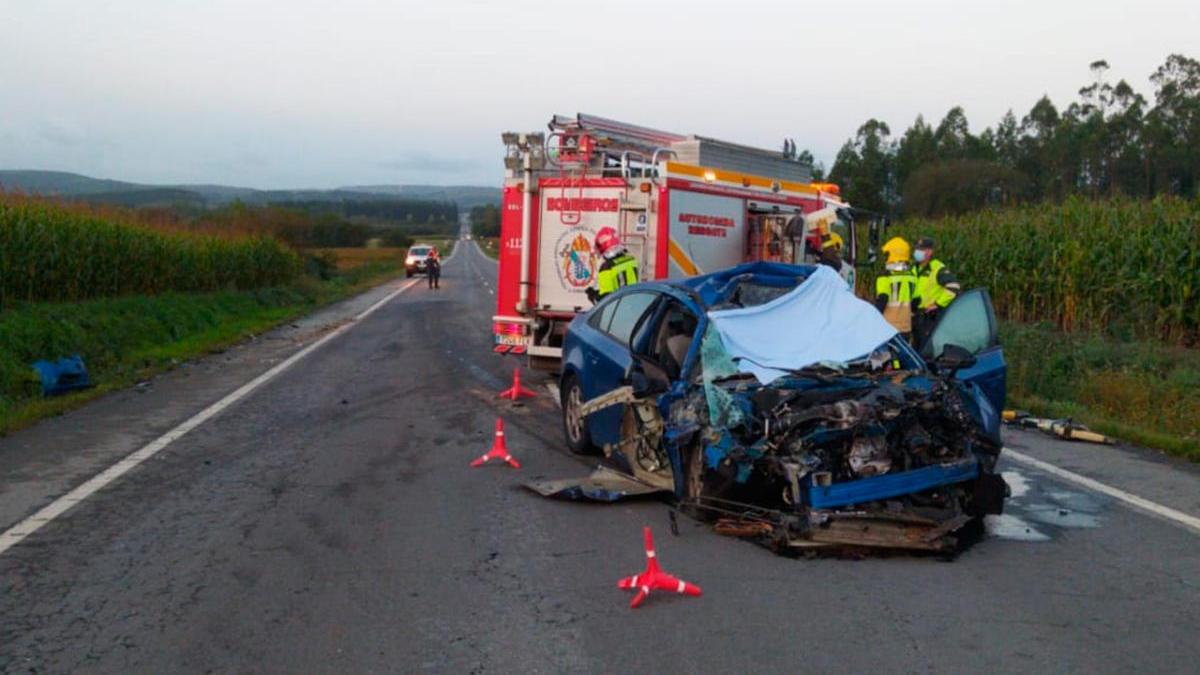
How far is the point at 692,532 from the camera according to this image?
716 cm

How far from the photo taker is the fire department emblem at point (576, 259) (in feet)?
44.3

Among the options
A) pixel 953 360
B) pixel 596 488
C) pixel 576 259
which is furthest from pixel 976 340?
pixel 576 259

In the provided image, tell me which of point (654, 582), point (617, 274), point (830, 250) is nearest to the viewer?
point (654, 582)

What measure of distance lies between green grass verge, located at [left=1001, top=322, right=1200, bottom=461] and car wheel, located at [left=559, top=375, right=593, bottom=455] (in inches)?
206

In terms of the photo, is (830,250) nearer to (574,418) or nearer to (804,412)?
(574,418)

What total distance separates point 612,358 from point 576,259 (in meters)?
4.73

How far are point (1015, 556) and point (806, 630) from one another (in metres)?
2.02

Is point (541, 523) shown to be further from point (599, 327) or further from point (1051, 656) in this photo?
point (1051, 656)

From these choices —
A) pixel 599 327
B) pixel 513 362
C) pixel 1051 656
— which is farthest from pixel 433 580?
pixel 513 362

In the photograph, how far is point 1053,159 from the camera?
6109 centimetres

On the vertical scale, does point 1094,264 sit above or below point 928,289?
above

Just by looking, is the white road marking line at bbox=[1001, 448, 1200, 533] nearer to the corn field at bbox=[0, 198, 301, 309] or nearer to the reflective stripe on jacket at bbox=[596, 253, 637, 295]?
→ the reflective stripe on jacket at bbox=[596, 253, 637, 295]

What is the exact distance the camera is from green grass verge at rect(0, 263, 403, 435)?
13.7 metres

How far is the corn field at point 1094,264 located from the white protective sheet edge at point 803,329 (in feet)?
36.7
